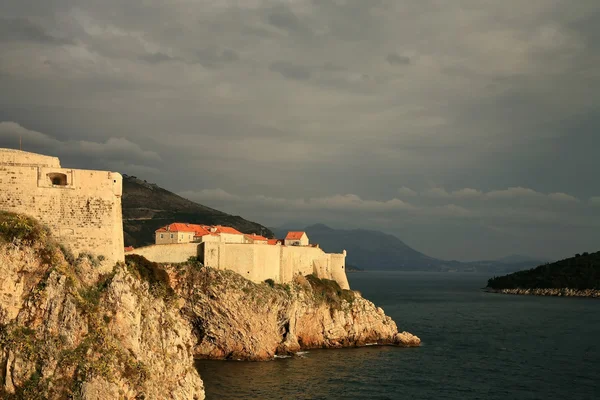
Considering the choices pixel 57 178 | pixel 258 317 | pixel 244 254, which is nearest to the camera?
pixel 57 178

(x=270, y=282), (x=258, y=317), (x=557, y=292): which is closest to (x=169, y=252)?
(x=258, y=317)

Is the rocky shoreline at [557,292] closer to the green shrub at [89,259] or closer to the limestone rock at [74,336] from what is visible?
the limestone rock at [74,336]

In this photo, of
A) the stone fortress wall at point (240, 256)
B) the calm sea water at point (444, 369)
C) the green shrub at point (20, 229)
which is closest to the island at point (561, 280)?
the calm sea water at point (444, 369)

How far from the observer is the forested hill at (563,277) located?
16562cm

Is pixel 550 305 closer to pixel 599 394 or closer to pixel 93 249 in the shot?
pixel 599 394

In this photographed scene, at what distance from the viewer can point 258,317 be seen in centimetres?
6034

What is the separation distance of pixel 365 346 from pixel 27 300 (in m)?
46.1

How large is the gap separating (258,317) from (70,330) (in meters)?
29.2

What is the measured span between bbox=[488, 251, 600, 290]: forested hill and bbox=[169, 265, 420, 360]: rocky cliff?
118 m

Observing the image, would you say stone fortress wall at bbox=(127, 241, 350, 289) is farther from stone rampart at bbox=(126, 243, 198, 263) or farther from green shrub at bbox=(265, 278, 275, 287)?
green shrub at bbox=(265, 278, 275, 287)

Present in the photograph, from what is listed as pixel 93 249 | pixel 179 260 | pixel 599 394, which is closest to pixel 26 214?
pixel 93 249

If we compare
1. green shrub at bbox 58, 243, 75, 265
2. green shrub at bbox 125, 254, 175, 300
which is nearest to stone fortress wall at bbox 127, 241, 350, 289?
green shrub at bbox 125, 254, 175, 300

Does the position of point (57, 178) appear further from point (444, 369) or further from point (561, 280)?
point (561, 280)

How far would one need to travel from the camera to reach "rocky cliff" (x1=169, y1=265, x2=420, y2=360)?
194ft
